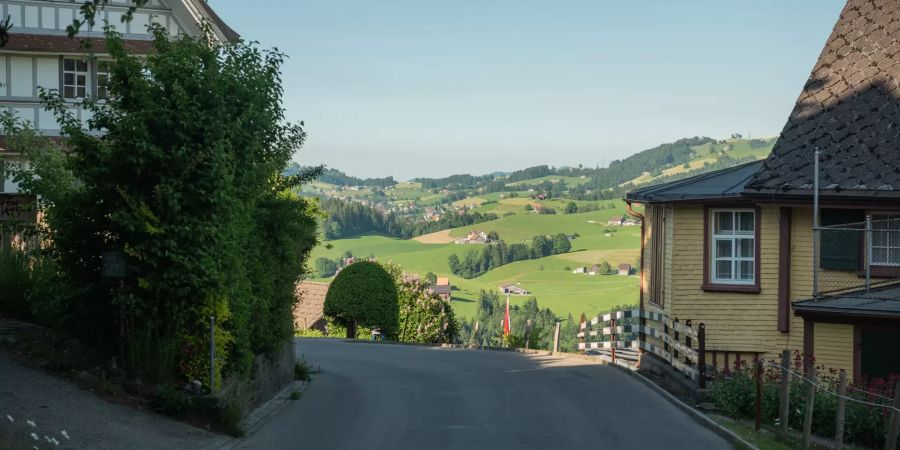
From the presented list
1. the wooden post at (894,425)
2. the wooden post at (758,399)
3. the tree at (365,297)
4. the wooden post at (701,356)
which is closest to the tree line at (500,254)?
the tree at (365,297)

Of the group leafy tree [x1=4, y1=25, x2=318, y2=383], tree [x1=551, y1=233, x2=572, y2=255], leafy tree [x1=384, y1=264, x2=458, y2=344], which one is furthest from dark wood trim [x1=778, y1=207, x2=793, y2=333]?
tree [x1=551, y1=233, x2=572, y2=255]

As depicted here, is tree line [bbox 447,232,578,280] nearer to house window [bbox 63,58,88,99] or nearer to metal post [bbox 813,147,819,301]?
house window [bbox 63,58,88,99]

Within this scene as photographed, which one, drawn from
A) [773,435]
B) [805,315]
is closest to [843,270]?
[805,315]

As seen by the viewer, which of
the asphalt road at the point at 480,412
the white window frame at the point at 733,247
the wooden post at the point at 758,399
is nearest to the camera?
the asphalt road at the point at 480,412

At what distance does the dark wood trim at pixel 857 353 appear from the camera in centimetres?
2033

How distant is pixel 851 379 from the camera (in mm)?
20625

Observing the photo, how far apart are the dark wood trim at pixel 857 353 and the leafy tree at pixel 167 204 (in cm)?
1093

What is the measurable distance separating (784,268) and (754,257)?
60 centimetres

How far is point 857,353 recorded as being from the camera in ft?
67.1

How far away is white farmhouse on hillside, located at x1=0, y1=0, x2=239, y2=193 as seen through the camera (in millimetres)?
29719

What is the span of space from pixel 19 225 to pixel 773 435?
11.5 metres

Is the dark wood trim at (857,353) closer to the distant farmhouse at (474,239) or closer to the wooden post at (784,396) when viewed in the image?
the wooden post at (784,396)

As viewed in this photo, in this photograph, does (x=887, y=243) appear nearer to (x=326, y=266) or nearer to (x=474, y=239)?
(x=326, y=266)

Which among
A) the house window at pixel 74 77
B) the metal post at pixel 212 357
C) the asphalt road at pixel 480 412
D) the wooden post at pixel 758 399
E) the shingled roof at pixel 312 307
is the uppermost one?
the house window at pixel 74 77
